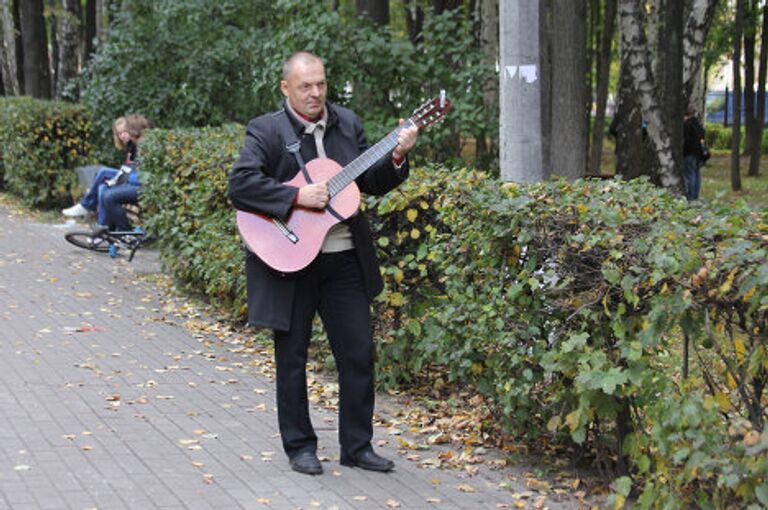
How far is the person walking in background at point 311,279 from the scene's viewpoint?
6.00 meters

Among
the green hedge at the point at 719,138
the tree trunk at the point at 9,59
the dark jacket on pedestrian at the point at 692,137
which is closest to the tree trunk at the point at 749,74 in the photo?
the dark jacket on pedestrian at the point at 692,137

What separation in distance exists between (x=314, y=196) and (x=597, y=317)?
147cm

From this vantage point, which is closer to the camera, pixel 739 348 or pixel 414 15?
pixel 739 348

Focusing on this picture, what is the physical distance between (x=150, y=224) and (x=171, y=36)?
5.49 metres

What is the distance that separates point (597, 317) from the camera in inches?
216

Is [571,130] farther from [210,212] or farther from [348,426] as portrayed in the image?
[348,426]

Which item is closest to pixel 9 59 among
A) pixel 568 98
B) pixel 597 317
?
pixel 568 98

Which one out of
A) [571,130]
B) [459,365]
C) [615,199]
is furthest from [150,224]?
[615,199]

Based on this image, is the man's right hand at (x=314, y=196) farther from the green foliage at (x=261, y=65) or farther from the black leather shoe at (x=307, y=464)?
the green foliage at (x=261, y=65)

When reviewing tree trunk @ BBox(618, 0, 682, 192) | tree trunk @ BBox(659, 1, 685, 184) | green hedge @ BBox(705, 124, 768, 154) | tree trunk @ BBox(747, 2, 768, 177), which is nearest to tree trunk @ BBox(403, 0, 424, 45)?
tree trunk @ BBox(747, 2, 768, 177)

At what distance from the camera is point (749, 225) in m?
4.75

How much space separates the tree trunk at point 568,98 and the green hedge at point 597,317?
18.9ft

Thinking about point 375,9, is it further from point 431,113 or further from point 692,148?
point 431,113

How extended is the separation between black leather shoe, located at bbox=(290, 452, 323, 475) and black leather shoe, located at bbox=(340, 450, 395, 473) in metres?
0.17
